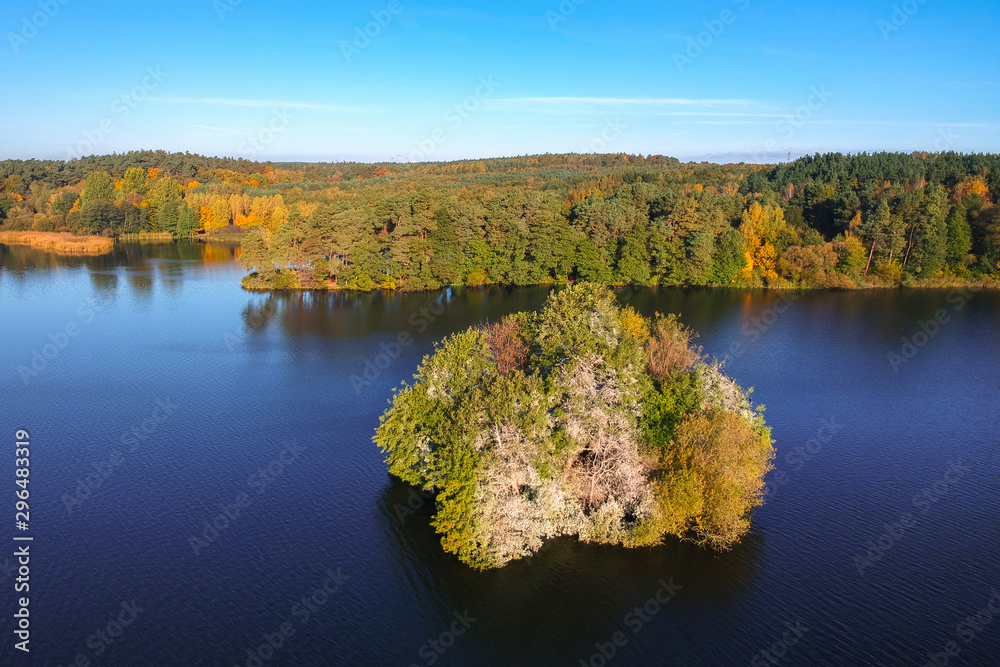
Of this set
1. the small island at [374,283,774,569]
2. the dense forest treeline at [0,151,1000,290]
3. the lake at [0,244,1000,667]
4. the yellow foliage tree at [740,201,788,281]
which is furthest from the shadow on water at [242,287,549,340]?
the yellow foliage tree at [740,201,788,281]

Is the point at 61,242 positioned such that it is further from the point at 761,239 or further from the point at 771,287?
the point at 771,287

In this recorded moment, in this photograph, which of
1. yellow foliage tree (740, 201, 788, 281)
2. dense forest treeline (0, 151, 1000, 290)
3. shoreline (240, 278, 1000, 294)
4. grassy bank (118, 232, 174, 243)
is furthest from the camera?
grassy bank (118, 232, 174, 243)

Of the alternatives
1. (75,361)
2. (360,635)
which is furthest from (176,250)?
(360,635)

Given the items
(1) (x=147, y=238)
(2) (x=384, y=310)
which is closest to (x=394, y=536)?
(2) (x=384, y=310)

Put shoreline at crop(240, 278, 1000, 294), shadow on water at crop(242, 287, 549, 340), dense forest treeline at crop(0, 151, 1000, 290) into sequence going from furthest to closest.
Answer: dense forest treeline at crop(0, 151, 1000, 290), shoreline at crop(240, 278, 1000, 294), shadow on water at crop(242, 287, 549, 340)

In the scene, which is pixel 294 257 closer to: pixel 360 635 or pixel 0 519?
pixel 0 519

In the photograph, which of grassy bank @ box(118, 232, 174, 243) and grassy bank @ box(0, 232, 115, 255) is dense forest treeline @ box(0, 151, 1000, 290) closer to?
grassy bank @ box(0, 232, 115, 255)
